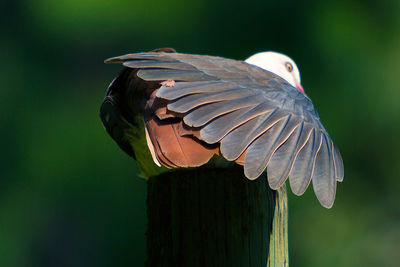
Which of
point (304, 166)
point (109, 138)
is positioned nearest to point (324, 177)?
point (304, 166)

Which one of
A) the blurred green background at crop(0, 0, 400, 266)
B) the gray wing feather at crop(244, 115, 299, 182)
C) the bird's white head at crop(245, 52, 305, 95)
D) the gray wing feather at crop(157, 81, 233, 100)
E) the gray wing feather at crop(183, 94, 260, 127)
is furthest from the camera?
the blurred green background at crop(0, 0, 400, 266)

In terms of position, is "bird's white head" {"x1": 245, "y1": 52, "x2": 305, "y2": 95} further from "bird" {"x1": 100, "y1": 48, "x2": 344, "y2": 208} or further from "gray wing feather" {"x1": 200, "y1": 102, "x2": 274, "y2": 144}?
"gray wing feather" {"x1": 200, "y1": 102, "x2": 274, "y2": 144}

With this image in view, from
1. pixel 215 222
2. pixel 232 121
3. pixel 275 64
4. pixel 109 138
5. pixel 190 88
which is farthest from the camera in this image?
pixel 109 138

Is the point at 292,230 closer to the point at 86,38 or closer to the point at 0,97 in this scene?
the point at 86,38

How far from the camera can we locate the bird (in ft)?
6.60

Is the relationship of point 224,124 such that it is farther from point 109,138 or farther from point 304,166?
point 109,138

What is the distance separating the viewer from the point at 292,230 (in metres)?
5.75

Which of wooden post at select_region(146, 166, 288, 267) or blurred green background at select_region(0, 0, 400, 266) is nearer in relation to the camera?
wooden post at select_region(146, 166, 288, 267)

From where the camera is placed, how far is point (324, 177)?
208 centimetres

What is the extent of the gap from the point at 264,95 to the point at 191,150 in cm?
48

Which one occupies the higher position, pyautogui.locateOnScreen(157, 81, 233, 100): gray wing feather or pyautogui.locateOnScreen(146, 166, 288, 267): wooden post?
pyautogui.locateOnScreen(157, 81, 233, 100): gray wing feather

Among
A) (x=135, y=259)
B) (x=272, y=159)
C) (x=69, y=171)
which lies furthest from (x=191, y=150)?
(x=69, y=171)

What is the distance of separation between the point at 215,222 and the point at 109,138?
3853 mm

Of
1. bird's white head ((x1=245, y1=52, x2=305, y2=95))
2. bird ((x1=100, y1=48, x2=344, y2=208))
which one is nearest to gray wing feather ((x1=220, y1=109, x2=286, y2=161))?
bird ((x1=100, y1=48, x2=344, y2=208))
